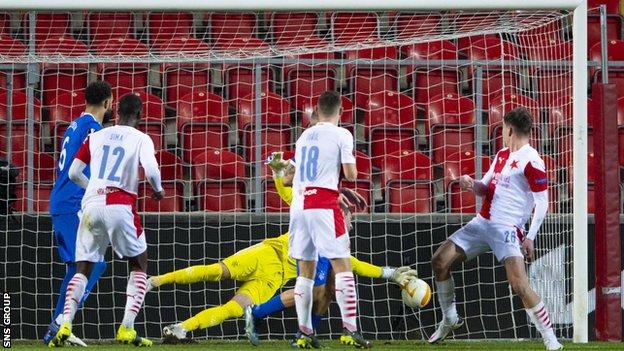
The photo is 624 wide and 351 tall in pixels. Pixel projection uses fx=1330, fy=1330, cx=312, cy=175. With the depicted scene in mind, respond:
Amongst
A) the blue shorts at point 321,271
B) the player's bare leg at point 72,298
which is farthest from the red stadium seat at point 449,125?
the player's bare leg at point 72,298

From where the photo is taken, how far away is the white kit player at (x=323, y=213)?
8.57 meters

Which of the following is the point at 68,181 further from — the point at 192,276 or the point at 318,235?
the point at 318,235

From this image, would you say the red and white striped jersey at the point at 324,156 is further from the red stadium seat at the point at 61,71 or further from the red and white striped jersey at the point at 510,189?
the red stadium seat at the point at 61,71

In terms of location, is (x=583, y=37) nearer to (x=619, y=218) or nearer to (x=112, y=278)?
(x=619, y=218)

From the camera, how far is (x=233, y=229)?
10.7 m

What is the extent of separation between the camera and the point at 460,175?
1120 centimetres

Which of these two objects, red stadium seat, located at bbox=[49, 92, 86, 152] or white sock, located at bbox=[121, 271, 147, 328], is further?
red stadium seat, located at bbox=[49, 92, 86, 152]

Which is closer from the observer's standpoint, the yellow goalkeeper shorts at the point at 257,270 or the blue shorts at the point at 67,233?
the blue shorts at the point at 67,233

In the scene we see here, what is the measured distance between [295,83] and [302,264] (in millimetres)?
3255

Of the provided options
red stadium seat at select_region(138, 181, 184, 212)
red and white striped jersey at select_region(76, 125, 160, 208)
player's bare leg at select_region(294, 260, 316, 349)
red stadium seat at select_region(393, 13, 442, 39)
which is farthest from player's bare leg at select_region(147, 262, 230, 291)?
red stadium seat at select_region(393, 13, 442, 39)

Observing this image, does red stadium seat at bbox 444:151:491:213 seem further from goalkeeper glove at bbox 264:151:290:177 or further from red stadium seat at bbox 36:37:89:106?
red stadium seat at bbox 36:37:89:106

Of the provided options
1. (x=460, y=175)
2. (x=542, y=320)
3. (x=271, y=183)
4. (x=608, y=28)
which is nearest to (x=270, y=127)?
(x=271, y=183)

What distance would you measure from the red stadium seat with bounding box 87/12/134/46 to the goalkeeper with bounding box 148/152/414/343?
9.28 feet

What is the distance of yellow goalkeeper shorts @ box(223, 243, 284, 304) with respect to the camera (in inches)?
397
